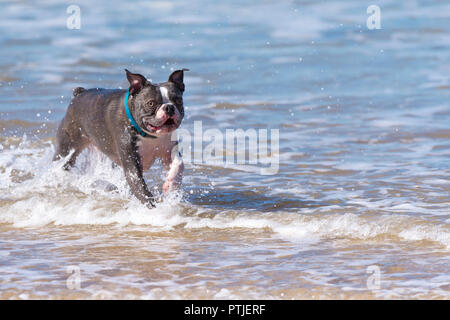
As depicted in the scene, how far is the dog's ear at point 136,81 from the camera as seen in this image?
281 inches

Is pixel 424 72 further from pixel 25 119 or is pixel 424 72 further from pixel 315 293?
pixel 315 293

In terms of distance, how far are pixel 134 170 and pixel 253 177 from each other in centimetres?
191

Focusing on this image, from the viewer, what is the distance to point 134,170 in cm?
759

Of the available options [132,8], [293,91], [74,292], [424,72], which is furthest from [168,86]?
[132,8]

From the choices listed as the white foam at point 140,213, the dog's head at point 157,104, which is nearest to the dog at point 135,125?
the dog's head at point 157,104

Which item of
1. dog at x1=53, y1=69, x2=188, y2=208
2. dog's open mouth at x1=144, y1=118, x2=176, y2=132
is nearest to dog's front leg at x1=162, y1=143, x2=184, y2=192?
dog at x1=53, y1=69, x2=188, y2=208

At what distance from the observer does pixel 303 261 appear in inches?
243

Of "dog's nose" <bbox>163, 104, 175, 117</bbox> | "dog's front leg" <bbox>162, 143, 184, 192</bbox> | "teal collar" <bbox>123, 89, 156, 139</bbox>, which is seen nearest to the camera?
"dog's nose" <bbox>163, 104, 175, 117</bbox>

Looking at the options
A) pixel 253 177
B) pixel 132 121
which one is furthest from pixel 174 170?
pixel 253 177

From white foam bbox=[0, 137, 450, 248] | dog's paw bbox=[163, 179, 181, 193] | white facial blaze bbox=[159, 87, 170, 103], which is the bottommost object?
white foam bbox=[0, 137, 450, 248]

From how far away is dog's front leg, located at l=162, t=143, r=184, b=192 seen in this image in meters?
7.64

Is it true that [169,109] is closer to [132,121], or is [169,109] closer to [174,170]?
[132,121]

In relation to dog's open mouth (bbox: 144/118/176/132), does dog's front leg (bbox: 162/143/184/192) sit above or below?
below

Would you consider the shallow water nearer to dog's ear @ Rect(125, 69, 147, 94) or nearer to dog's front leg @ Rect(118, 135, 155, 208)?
dog's front leg @ Rect(118, 135, 155, 208)
